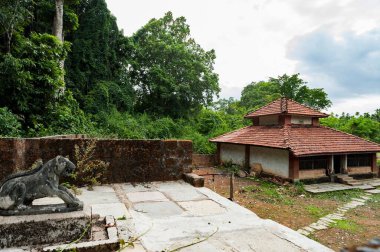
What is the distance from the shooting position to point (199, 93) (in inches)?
1001

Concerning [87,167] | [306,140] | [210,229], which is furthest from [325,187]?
[87,167]

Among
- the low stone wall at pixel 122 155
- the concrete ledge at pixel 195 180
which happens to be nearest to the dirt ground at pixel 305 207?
the concrete ledge at pixel 195 180

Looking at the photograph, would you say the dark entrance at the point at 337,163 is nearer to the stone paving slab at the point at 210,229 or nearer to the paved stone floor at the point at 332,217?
the paved stone floor at the point at 332,217

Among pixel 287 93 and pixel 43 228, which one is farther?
pixel 287 93

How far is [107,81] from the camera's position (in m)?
20.4

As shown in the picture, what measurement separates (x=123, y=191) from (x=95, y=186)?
76cm

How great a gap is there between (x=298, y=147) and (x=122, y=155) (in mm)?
9067

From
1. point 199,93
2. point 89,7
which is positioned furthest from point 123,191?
point 199,93

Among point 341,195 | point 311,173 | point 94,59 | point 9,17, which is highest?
point 94,59

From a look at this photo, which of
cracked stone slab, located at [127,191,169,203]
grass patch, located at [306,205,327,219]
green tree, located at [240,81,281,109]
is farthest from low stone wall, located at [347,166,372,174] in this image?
green tree, located at [240,81,281,109]

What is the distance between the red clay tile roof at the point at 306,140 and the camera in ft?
41.0

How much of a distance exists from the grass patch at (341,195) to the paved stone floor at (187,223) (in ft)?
24.4

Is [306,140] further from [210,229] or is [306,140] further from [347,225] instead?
[210,229]

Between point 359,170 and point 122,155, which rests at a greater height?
point 122,155
